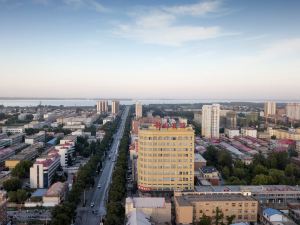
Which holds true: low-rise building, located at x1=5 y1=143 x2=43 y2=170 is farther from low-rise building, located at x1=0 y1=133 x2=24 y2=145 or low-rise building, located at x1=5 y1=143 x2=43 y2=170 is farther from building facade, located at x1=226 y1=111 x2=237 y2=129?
building facade, located at x1=226 y1=111 x2=237 y2=129

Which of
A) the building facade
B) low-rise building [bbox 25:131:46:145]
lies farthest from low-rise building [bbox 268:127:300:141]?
low-rise building [bbox 25:131:46:145]

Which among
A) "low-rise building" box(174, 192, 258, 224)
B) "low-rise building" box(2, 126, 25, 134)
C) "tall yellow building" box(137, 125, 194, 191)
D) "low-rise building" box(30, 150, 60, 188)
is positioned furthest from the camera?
"low-rise building" box(2, 126, 25, 134)

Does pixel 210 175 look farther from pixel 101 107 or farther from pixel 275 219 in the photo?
pixel 101 107

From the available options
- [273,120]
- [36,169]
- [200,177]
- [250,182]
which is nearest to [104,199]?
[36,169]

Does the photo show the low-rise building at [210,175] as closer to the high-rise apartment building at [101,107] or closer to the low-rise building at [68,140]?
the low-rise building at [68,140]

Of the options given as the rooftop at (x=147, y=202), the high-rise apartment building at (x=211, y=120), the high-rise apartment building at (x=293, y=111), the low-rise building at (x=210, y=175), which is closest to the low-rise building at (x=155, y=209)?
the rooftop at (x=147, y=202)

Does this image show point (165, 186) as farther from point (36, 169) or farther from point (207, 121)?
point (207, 121)
